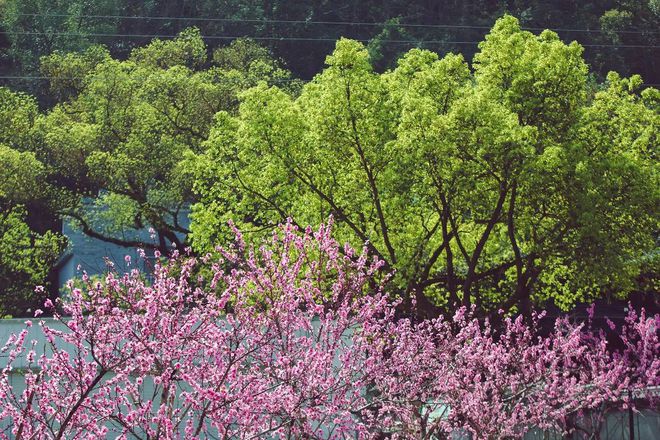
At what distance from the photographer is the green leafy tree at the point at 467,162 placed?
24.8m

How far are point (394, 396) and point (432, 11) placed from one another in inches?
2274

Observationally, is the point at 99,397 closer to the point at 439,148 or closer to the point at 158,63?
the point at 439,148

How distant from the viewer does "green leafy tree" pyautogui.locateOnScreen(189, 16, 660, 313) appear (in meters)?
24.8

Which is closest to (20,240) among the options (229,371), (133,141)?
(133,141)

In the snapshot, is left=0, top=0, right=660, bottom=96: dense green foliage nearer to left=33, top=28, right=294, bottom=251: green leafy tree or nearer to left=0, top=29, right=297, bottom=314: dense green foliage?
left=0, top=29, right=297, bottom=314: dense green foliage

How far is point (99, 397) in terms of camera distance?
30.3ft

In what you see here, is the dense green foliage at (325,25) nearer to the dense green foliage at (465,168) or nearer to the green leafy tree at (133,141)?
the green leafy tree at (133,141)

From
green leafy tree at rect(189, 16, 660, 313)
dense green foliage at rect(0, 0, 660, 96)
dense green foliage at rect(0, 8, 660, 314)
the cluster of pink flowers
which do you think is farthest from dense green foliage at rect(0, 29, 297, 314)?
the cluster of pink flowers

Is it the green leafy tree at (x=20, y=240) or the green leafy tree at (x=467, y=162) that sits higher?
the green leafy tree at (x=467, y=162)

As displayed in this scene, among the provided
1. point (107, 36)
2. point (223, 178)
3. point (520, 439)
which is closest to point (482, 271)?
point (223, 178)

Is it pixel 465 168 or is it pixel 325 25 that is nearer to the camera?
pixel 465 168

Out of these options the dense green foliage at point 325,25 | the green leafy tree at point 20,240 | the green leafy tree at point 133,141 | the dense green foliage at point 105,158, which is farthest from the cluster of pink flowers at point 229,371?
the dense green foliage at point 325,25

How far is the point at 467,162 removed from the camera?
24.9m

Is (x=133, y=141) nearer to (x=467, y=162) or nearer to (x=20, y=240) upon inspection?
(x=20, y=240)
